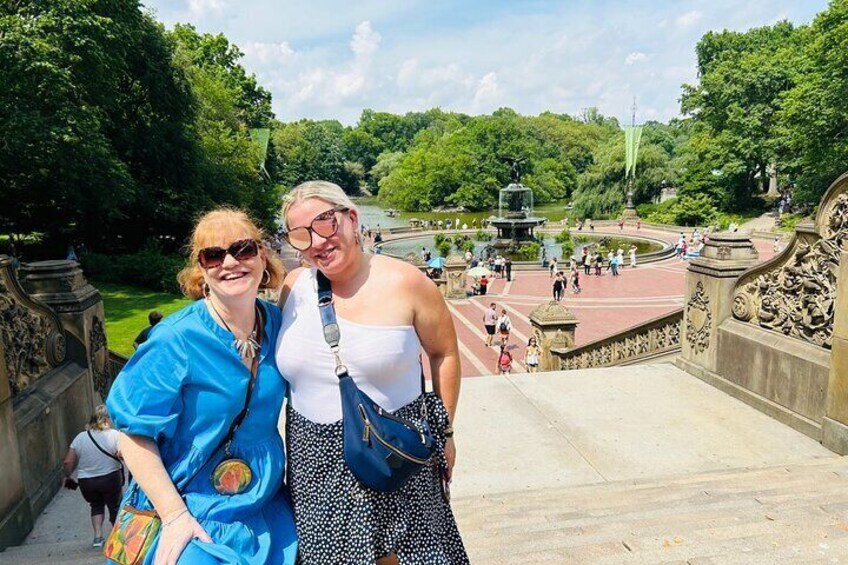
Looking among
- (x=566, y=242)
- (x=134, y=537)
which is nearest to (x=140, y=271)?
(x=134, y=537)

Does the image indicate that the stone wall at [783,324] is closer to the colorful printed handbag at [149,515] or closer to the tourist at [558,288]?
the colorful printed handbag at [149,515]

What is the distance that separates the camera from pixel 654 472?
5445mm

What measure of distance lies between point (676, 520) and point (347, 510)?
263cm

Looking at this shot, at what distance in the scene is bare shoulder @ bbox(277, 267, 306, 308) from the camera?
238cm

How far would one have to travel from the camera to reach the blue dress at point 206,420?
198cm

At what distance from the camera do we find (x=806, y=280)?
20.2 feet

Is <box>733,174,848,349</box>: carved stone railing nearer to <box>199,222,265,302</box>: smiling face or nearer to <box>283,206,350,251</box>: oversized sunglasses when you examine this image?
<box>283,206,350,251</box>: oversized sunglasses

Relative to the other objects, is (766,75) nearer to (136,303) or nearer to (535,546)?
(136,303)

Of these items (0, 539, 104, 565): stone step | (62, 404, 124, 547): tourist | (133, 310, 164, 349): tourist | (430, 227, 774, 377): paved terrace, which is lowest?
(430, 227, 774, 377): paved terrace

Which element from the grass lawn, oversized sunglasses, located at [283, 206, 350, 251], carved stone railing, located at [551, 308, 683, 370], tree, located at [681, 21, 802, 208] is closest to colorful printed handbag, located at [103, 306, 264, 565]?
oversized sunglasses, located at [283, 206, 350, 251]

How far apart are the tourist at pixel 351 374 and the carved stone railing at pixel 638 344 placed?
25.0ft

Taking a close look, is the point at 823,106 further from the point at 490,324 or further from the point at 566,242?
the point at 490,324

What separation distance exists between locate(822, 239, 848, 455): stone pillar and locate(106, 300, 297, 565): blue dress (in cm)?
544

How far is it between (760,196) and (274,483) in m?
60.1
